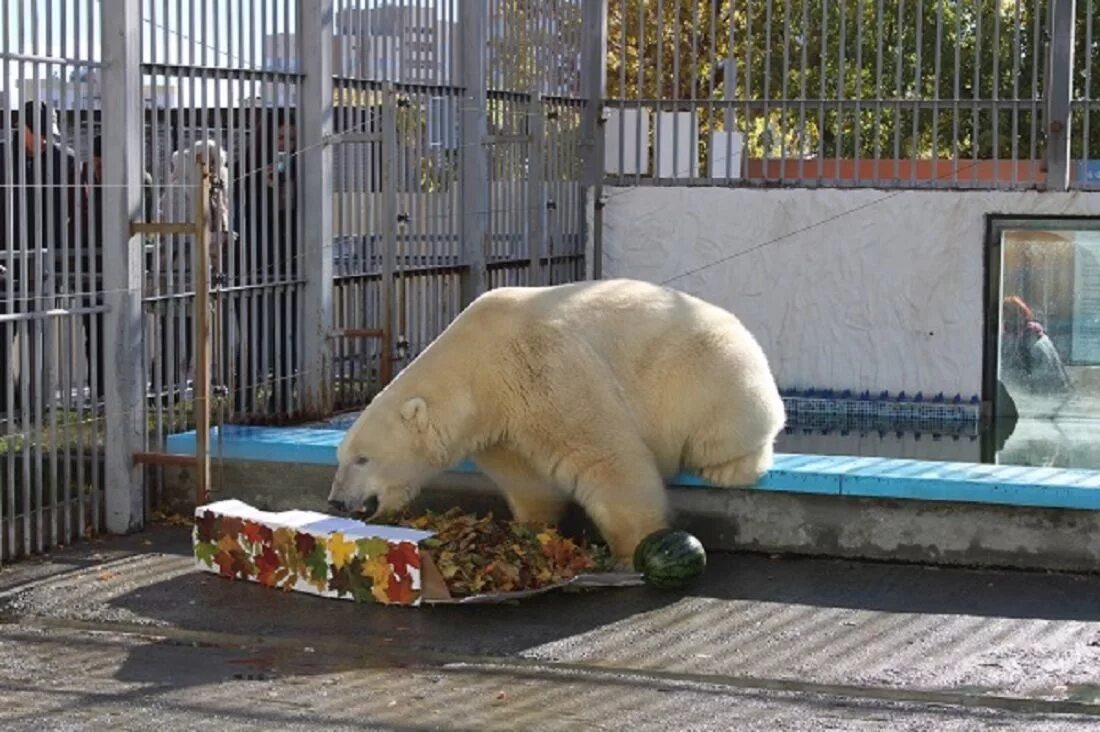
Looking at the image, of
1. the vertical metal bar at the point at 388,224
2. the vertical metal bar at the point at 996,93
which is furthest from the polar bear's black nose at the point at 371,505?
the vertical metal bar at the point at 996,93

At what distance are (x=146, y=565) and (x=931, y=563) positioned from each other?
330 cm

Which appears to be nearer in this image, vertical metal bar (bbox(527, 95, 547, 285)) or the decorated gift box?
the decorated gift box

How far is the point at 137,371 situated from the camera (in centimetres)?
837

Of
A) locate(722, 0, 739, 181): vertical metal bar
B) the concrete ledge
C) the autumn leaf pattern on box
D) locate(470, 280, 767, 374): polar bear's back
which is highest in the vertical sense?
locate(722, 0, 739, 181): vertical metal bar

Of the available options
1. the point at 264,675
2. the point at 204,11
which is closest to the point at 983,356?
the point at 204,11

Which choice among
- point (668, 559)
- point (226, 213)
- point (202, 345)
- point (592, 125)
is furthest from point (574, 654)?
point (592, 125)

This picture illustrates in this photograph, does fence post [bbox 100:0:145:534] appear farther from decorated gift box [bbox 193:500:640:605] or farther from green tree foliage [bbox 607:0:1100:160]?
green tree foliage [bbox 607:0:1100:160]

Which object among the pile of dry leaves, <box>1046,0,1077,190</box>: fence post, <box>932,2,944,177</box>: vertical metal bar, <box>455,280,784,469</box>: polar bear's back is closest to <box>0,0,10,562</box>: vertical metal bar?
the pile of dry leaves

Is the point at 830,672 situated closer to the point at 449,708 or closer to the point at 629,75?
the point at 449,708

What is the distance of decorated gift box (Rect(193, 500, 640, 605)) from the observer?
22.4 feet

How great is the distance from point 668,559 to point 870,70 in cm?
1155

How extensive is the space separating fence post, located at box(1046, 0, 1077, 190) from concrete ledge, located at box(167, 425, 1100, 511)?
515cm

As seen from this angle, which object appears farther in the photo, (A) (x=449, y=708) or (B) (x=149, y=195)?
(B) (x=149, y=195)

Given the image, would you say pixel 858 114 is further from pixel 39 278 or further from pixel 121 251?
pixel 39 278
